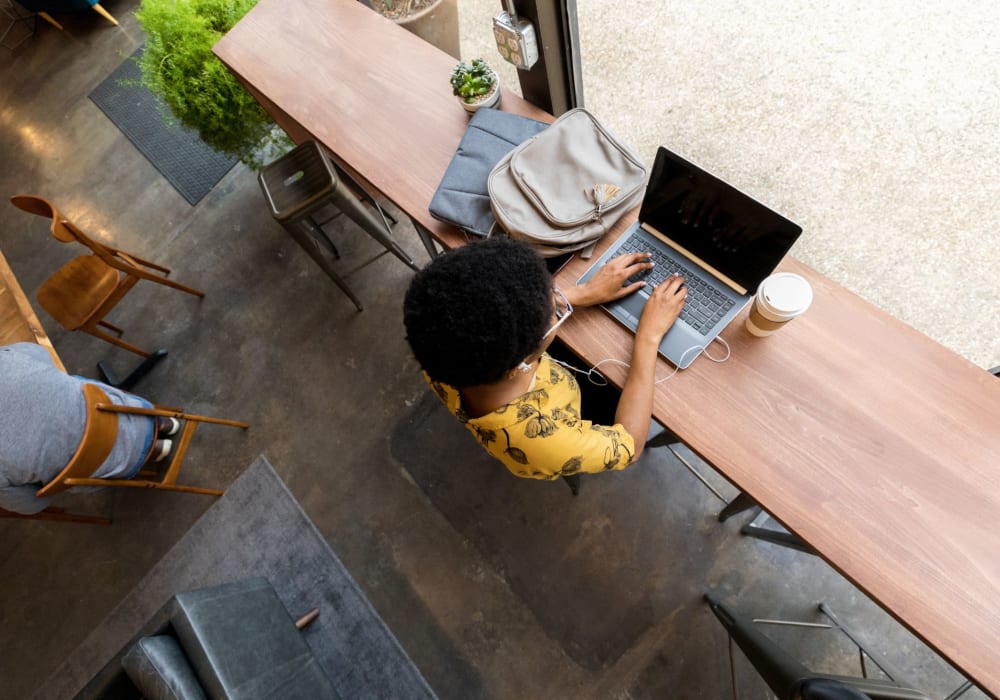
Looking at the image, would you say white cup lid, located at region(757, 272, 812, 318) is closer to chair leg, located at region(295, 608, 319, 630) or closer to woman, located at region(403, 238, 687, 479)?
woman, located at region(403, 238, 687, 479)

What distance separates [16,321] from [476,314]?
7.08ft

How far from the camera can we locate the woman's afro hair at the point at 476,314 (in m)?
0.97

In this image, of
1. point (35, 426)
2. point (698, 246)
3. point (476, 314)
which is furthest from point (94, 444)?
point (698, 246)

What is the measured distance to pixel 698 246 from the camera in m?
1.30

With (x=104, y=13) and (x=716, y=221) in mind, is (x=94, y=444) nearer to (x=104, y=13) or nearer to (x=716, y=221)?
(x=716, y=221)

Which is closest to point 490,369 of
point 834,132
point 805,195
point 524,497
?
point 524,497

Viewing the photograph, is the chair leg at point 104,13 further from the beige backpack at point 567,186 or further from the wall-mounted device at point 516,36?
the beige backpack at point 567,186

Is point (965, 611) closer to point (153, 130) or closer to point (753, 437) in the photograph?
point (753, 437)

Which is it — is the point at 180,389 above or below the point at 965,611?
below

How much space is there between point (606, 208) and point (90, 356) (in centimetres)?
271

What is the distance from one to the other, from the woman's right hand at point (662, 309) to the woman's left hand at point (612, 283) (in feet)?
0.20

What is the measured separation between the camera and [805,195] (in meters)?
2.24

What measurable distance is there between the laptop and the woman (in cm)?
4

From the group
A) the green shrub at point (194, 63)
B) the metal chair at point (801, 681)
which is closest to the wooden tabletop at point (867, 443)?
the metal chair at point (801, 681)
